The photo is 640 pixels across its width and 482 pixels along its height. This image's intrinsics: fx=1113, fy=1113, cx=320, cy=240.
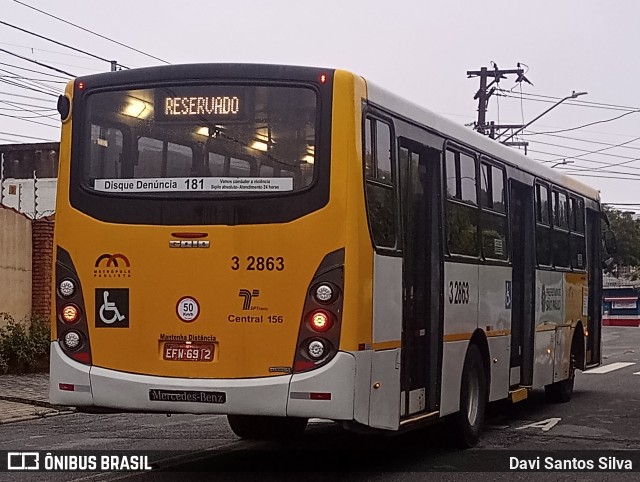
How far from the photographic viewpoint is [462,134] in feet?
37.9

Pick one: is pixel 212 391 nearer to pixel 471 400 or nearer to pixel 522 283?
pixel 471 400

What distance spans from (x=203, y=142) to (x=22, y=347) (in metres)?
11.8

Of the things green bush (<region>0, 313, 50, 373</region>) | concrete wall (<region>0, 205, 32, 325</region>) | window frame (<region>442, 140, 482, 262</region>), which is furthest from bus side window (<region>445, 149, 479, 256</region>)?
concrete wall (<region>0, 205, 32, 325</region>)

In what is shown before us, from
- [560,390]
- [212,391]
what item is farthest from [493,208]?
[560,390]

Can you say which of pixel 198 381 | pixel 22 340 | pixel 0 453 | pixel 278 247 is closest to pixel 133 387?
pixel 198 381

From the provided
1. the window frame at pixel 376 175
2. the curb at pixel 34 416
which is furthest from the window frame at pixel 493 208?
the curb at pixel 34 416

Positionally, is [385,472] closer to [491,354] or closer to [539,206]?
[491,354]

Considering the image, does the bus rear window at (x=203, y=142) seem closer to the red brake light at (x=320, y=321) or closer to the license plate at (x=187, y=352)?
the red brake light at (x=320, y=321)

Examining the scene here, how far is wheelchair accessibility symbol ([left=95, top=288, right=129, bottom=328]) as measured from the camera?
894 centimetres

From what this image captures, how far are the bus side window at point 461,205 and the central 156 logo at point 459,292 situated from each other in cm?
31

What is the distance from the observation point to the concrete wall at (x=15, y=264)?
20.5m

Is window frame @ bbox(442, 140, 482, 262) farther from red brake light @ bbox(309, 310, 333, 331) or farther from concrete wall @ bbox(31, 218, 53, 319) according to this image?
concrete wall @ bbox(31, 218, 53, 319)

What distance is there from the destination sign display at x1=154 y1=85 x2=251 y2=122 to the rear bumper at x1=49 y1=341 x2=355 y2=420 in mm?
2079

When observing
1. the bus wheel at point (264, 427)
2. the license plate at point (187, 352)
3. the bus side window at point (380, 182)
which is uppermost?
the bus side window at point (380, 182)
